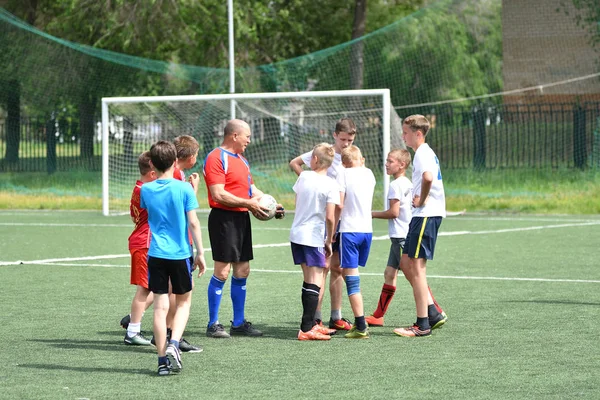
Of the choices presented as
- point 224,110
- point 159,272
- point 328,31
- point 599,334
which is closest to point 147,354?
point 159,272

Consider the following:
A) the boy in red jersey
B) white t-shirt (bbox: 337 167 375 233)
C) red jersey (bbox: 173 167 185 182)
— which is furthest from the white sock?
white t-shirt (bbox: 337 167 375 233)

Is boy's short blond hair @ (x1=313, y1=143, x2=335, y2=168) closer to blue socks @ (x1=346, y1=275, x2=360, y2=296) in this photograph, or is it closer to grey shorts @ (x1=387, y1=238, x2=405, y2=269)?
blue socks @ (x1=346, y1=275, x2=360, y2=296)

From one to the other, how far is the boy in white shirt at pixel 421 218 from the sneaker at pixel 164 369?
2197 millimetres

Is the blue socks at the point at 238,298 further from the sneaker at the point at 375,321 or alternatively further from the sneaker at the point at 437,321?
the sneaker at the point at 437,321

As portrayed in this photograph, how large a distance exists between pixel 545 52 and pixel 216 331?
2818cm

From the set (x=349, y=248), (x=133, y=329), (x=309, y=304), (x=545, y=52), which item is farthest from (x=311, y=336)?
(x=545, y=52)

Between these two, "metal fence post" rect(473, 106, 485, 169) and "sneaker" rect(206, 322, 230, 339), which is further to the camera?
"metal fence post" rect(473, 106, 485, 169)

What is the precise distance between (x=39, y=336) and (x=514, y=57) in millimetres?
29012

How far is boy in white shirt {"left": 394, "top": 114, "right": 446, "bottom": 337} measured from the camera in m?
8.23

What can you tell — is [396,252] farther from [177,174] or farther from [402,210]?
[177,174]

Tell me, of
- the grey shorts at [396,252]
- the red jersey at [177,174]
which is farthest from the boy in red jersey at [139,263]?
the grey shorts at [396,252]

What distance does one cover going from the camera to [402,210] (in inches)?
350

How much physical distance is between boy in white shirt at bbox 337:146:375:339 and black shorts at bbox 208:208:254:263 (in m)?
0.75

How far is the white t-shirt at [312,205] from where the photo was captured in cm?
809
